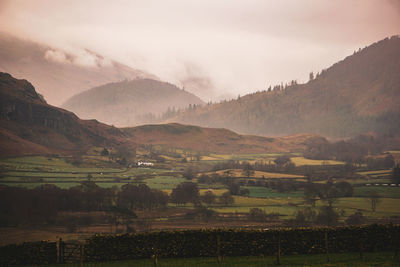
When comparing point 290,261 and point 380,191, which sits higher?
point 290,261

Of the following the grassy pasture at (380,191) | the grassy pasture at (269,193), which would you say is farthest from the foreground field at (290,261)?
the grassy pasture at (380,191)

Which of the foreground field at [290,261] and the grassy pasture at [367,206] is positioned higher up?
the foreground field at [290,261]

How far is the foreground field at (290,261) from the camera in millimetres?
44938

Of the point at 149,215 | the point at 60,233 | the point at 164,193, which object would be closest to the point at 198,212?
the point at 149,215

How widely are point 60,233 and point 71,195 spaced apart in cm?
4144

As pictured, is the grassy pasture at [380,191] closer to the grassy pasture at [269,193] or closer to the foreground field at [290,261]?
the grassy pasture at [269,193]

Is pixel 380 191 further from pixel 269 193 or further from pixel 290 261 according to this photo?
pixel 290 261

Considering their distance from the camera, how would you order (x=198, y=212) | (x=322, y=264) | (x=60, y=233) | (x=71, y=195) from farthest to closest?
(x=71, y=195)
(x=198, y=212)
(x=60, y=233)
(x=322, y=264)

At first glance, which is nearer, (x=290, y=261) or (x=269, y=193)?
(x=290, y=261)

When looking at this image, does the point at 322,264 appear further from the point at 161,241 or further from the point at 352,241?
the point at 161,241

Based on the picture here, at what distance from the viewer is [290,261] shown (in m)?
48.7

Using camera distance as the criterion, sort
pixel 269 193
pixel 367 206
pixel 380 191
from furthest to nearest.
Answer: pixel 269 193
pixel 380 191
pixel 367 206

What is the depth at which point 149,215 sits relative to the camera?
15275 centimetres

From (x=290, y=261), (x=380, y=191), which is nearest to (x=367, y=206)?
(x=380, y=191)
